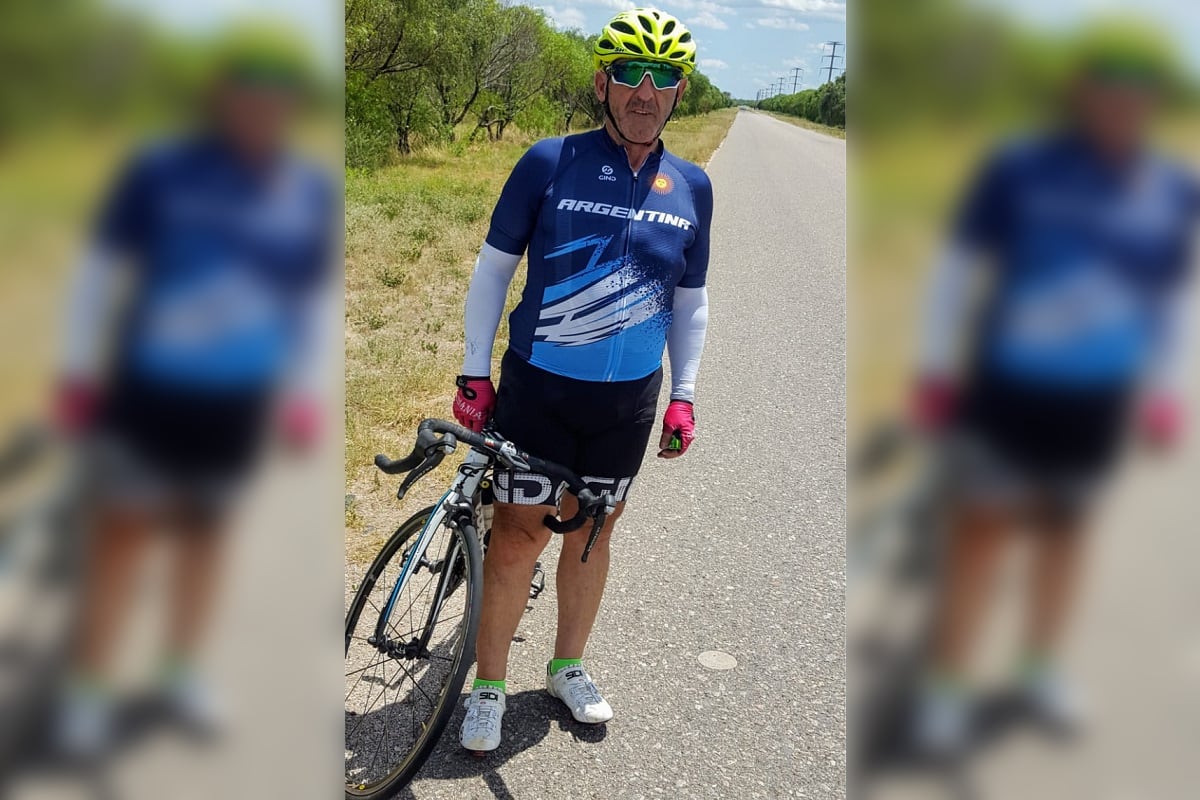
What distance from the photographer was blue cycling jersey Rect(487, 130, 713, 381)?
90.4 inches

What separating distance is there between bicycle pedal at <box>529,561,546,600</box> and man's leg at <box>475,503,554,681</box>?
0.45m
